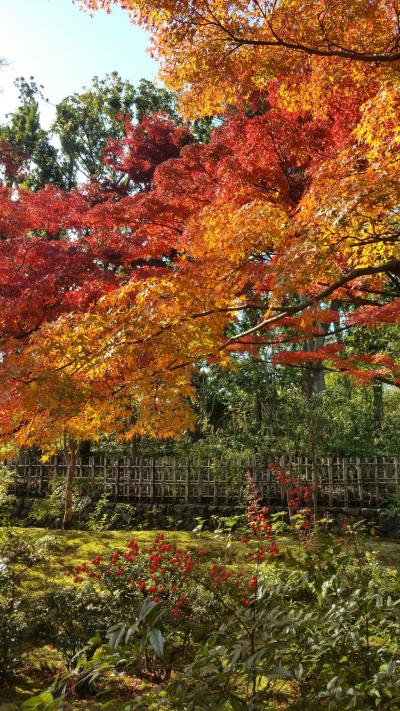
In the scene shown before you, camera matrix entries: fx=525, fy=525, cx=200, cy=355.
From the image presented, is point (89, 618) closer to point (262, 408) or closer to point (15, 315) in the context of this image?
point (15, 315)

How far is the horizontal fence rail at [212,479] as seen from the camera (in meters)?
10.8

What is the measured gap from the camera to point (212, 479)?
39.4 ft

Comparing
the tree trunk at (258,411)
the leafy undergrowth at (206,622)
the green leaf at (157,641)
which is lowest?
the leafy undergrowth at (206,622)

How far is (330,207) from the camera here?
14.5 feet

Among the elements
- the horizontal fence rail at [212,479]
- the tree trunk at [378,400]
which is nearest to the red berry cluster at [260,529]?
the horizontal fence rail at [212,479]

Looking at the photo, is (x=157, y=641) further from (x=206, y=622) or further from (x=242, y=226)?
(x=242, y=226)

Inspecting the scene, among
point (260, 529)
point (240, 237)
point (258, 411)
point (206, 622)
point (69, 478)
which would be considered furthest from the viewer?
point (258, 411)

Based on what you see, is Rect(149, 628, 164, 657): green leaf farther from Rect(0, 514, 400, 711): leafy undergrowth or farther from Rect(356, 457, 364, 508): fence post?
Rect(356, 457, 364, 508): fence post

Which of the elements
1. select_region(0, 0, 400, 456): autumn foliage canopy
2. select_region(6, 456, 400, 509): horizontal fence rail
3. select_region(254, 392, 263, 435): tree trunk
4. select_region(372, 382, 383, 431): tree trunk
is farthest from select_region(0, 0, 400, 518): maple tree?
select_region(372, 382, 383, 431): tree trunk

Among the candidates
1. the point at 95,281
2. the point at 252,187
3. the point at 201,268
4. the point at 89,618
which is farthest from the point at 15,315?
the point at 89,618

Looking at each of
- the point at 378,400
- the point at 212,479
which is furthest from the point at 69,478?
the point at 378,400

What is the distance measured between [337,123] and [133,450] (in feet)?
33.7

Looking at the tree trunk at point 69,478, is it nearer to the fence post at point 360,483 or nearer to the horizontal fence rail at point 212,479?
the horizontal fence rail at point 212,479

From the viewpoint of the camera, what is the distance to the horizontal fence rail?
10797 millimetres
